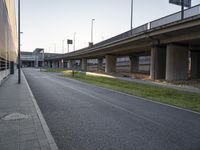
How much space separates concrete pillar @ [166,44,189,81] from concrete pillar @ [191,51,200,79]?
641 cm

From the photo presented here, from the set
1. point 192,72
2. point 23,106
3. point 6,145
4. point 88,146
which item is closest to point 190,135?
point 88,146

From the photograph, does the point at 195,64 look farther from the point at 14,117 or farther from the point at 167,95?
the point at 14,117

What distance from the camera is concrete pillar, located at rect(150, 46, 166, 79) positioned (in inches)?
1165

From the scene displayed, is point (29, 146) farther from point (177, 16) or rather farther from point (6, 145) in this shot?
point (177, 16)

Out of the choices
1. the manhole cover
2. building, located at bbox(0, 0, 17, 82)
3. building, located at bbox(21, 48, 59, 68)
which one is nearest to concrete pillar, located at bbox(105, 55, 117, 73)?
building, located at bbox(0, 0, 17, 82)

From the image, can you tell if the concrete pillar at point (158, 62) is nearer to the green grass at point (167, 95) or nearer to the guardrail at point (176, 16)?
the guardrail at point (176, 16)

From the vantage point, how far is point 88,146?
17.1 feet

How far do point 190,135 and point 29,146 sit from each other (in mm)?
4160

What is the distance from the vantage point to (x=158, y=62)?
3012cm

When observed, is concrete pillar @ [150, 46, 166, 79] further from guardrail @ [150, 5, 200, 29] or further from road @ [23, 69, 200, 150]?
road @ [23, 69, 200, 150]

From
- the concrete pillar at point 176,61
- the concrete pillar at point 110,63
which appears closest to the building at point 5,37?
the concrete pillar at point 176,61

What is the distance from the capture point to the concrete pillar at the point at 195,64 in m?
33.1

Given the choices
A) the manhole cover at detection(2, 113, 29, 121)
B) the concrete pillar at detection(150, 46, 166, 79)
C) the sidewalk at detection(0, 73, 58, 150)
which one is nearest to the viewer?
the sidewalk at detection(0, 73, 58, 150)

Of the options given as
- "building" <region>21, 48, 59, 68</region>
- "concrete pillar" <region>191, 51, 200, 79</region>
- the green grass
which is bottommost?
the green grass
